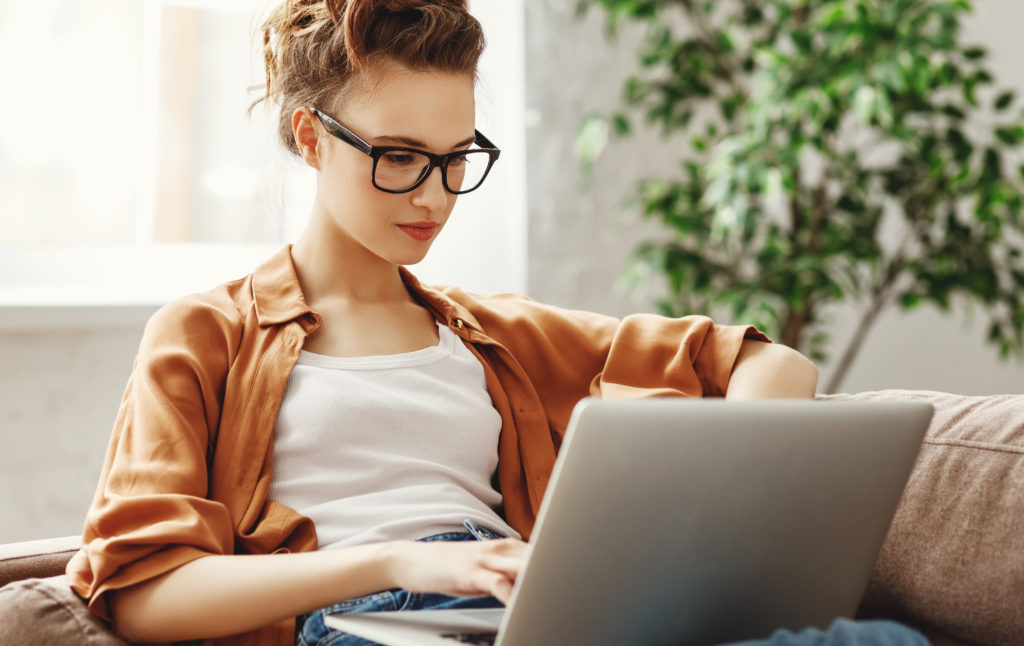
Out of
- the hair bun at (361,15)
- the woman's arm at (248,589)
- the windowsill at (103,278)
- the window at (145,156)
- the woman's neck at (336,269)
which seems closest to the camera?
the woman's arm at (248,589)

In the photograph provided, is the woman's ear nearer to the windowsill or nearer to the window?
the window

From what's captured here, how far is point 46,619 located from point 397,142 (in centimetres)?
56

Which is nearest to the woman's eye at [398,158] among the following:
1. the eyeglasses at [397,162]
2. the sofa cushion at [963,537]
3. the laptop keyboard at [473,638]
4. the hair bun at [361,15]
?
the eyeglasses at [397,162]

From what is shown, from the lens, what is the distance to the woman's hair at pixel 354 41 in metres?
1.07

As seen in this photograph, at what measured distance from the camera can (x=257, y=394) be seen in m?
1.02

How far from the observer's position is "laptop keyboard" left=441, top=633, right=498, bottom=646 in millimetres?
698

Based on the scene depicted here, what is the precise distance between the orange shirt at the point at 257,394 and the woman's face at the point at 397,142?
0.39 feet

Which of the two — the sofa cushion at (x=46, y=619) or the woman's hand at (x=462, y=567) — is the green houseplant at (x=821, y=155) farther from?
the sofa cushion at (x=46, y=619)

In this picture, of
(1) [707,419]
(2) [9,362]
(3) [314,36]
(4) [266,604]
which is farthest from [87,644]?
(2) [9,362]

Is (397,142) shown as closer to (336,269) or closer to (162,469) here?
(336,269)

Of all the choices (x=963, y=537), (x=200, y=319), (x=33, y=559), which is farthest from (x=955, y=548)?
(x=33, y=559)

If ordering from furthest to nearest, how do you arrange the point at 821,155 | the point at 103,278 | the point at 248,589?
the point at 821,155
the point at 103,278
the point at 248,589

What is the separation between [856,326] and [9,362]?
230cm

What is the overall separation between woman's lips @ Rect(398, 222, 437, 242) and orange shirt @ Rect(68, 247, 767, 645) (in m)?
0.14
